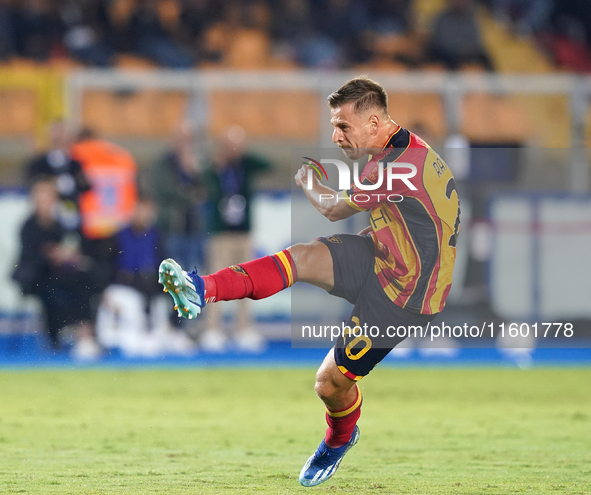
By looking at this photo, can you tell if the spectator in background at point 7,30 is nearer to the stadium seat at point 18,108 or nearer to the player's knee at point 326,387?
the stadium seat at point 18,108

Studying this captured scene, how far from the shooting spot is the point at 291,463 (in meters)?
5.71

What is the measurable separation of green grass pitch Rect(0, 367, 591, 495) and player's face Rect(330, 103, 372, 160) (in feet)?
5.78

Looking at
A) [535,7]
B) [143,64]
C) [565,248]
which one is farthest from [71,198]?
[535,7]

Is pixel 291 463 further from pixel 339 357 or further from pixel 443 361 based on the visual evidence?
pixel 443 361

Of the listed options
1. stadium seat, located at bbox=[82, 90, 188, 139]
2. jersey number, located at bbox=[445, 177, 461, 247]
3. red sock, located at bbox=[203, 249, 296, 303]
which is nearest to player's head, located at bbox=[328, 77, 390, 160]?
jersey number, located at bbox=[445, 177, 461, 247]

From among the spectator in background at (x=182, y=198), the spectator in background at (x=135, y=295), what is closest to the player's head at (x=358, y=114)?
the spectator in background at (x=135, y=295)

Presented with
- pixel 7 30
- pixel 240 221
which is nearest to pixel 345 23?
pixel 7 30

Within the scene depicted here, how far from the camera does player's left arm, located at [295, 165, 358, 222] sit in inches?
194

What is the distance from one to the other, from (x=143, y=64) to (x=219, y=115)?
8.63 ft

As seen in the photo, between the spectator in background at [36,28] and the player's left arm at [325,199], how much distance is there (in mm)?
10145

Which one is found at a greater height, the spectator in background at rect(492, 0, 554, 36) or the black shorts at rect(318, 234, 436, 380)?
the spectator in background at rect(492, 0, 554, 36)

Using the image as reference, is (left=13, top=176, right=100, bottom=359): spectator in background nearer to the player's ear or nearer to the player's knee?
the player's knee

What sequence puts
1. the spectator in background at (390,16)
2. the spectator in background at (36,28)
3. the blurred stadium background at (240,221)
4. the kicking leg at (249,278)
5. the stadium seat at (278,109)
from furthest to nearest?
the spectator in background at (390,16) < the spectator in background at (36,28) < the stadium seat at (278,109) < the blurred stadium background at (240,221) < the kicking leg at (249,278)

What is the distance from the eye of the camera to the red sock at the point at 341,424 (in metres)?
5.23
